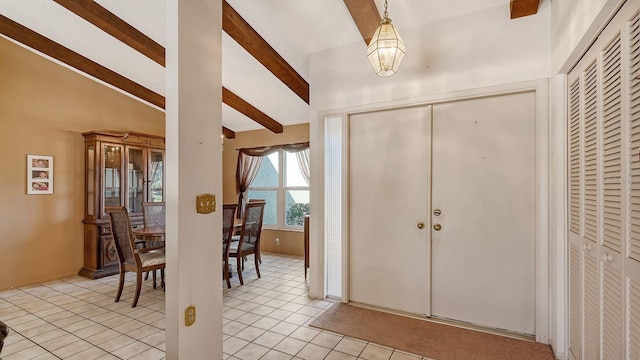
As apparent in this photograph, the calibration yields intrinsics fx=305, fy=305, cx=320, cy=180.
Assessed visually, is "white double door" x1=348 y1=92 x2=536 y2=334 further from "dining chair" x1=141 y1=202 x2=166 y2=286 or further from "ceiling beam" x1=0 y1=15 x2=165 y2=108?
"ceiling beam" x1=0 y1=15 x2=165 y2=108

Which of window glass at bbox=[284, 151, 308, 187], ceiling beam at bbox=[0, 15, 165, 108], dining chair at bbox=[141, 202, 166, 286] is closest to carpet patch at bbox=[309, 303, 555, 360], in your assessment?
dining chair at bbox=[141, 202, 166, 286]

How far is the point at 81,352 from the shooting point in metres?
2.37

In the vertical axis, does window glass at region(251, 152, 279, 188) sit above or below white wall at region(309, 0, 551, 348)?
below

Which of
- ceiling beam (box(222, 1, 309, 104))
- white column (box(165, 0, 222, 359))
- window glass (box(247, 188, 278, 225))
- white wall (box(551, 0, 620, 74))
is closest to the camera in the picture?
white wall (box(551, 0, 620, 74))

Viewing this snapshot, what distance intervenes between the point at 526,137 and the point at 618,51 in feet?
3.74

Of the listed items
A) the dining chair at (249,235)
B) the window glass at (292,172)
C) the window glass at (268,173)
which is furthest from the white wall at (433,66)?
the window glass at (268,173)

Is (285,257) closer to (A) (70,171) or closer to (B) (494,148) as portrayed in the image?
(A) (70,171)

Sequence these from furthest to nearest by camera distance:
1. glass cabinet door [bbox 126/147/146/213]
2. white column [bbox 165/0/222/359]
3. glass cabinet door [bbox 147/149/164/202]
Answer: glass cabinet door [bbox 147/149/164/202]
glass cabinet door [bbox 126/147/146/213]
white column [bbox 165/0/222/359]

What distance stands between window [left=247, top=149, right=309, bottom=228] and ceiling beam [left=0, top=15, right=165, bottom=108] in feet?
7.13

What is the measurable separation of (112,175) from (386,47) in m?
4.39

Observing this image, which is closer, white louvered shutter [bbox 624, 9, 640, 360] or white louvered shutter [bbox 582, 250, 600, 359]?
white louvered shutter [bbox 624, 9, 640, 360]

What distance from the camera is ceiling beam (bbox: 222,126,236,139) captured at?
621 cm

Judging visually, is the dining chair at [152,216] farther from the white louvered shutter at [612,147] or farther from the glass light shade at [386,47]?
the white louvered shutter at [612,147]

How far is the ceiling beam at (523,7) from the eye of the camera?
7.80 feet
